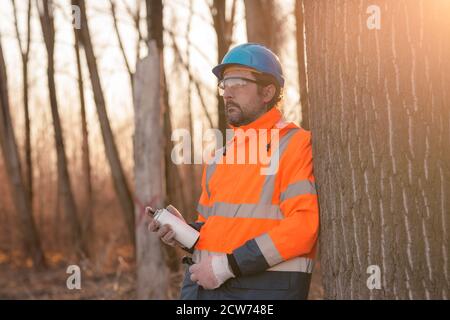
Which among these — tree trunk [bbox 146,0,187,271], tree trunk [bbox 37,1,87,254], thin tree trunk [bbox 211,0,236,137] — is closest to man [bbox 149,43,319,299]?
tree trunk [bbox 146,0,187,271]

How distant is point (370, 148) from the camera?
10.8ft

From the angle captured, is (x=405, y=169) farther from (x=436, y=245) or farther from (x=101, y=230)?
(x=101, y=230)

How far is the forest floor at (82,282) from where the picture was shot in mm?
8883

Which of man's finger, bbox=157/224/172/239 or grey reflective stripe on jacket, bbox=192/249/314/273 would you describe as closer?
grey reflective stripe on jacket, bbox=192/249/314/273

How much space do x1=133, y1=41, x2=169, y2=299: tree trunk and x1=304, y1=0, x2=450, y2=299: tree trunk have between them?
204 inches

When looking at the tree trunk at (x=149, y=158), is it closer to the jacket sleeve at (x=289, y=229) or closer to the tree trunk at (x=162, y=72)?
the tree trunk at (x=162, y=72)

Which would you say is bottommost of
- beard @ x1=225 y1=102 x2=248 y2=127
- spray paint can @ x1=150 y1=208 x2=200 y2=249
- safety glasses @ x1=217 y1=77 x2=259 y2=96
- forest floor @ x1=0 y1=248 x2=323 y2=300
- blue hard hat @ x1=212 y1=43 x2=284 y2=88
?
forest floor @ x1=0 y1=248 x2=323 y2=300

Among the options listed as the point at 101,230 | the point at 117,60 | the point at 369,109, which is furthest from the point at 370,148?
the point at 101,230

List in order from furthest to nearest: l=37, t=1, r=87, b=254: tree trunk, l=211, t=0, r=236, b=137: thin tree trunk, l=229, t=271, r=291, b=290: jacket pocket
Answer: l=37, t=1, r=87, b=254: tree trunk < l=211, t=0, r=236, b=137: thin tree trunk < l=229, t=271, r=291, b=290: jacket pocket

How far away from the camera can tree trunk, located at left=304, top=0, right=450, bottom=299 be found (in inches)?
125

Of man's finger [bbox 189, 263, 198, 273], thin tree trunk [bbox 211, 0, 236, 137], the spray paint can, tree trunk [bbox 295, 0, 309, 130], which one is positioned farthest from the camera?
thin tree trunk [bbox 211, 0, 236, 137]

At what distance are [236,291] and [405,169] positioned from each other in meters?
1.07

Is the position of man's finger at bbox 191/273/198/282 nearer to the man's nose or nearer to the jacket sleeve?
the jacket sleeve

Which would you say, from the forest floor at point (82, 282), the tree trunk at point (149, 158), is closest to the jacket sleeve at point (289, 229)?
the forest floor at point (82, 282)
